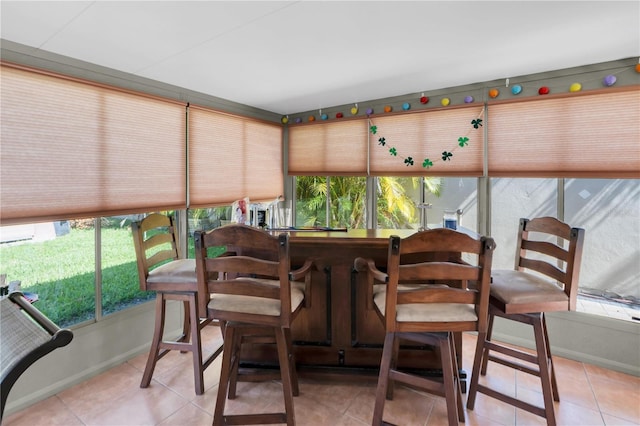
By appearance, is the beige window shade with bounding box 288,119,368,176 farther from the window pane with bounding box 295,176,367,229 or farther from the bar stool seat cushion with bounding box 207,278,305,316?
the bar stool seat cushion with bounding box 207,278,305,316

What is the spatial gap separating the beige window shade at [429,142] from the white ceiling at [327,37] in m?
0.41

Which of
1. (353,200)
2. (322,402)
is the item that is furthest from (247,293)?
(353,200)

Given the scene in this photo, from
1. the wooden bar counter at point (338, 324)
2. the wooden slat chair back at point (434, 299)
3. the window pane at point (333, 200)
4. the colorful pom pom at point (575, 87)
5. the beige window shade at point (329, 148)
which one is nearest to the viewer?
the wooden slat chair back at point (434, 299)

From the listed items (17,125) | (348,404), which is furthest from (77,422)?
(17,125)

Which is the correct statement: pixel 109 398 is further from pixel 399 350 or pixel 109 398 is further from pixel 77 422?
pixel 399 350

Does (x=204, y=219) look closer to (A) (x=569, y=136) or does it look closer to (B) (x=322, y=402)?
(B) (x=322, y=402)

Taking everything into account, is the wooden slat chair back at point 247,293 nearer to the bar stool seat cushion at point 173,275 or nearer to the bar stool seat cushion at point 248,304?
the bar stool seat cushion at point 248,304

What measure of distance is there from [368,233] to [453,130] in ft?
5.41

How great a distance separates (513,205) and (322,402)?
248 cm

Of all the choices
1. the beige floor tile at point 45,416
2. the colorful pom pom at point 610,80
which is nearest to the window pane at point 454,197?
the colorful pom pom at point 610,80

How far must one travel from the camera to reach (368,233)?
2.27 m

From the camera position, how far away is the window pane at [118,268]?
107 inches

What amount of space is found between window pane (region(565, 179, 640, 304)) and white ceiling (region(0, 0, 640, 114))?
102cm

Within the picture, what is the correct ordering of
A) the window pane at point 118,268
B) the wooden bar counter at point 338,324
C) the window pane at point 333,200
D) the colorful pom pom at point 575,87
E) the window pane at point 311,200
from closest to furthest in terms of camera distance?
1. the wooden bar counter at point 338,324
2. the colorful pom pom at point 575,87
3. the window pane at point 118,268
4. the window pane at point 333,200
5. the window pane at point 311,200
